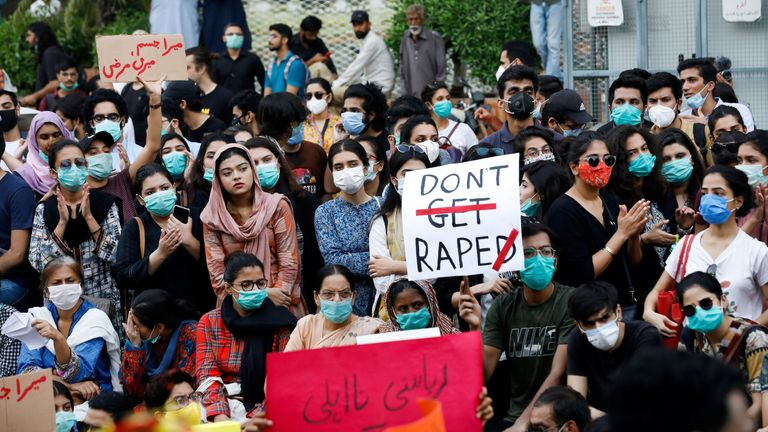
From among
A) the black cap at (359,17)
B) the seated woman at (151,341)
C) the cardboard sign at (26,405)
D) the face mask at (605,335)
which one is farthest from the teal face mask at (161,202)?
the black cap at (359,17)

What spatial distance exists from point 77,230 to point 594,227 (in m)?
3.58

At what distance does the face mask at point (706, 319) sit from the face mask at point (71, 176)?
14.4 feet

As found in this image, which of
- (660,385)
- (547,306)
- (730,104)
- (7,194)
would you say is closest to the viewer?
(660,385)

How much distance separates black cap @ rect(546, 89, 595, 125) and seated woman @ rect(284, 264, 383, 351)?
256 centimetres

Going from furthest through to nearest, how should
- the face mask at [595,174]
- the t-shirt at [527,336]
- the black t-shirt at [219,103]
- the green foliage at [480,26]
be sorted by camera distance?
the green foliage at [480,26] < the black t-shirt at [219,103] < the face mask at [595,174] < the t-shirt at [527,336]

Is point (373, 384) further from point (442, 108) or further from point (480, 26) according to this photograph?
point (480, 26)

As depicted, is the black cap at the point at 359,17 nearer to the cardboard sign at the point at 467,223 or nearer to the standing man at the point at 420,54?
the standing man at the point at 420,54

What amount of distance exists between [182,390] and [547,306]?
2.25 metres

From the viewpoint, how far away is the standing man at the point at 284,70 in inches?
575

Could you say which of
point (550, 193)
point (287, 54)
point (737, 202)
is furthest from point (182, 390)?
point (287, 54)

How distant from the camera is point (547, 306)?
789 cm

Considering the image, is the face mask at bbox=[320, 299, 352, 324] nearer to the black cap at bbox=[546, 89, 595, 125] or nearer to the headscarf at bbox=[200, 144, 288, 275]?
the headscarf at bbox=[200, 144, 288, 275]

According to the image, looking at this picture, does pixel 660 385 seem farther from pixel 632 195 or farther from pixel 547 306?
pixel 632 195

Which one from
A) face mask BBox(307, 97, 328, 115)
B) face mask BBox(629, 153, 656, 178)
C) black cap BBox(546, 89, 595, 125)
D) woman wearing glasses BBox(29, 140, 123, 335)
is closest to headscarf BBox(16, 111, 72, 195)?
woman wearing glasses BBox(29, 140, 123, 335)
